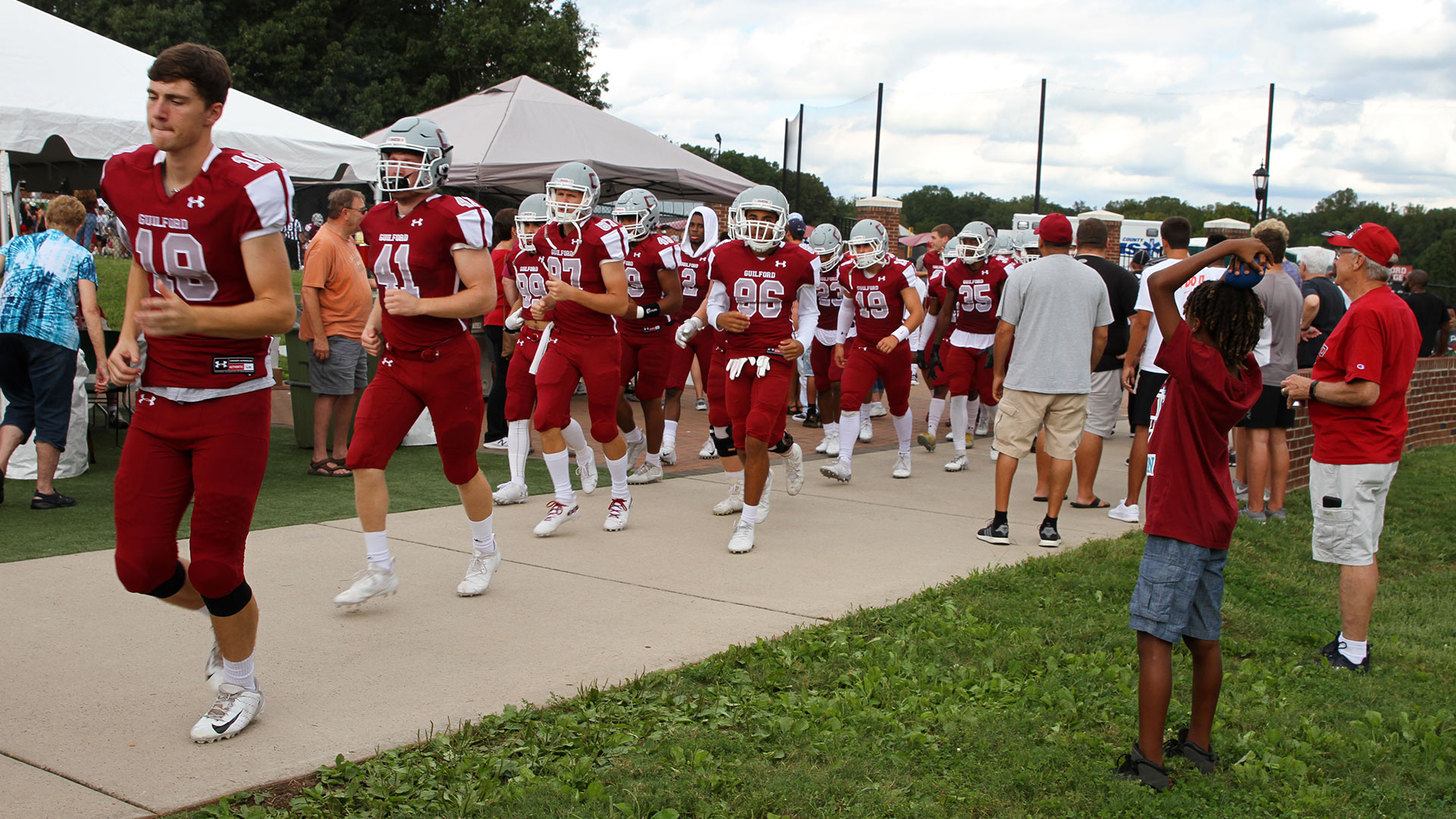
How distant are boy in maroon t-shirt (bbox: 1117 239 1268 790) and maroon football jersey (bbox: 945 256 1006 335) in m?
6.67

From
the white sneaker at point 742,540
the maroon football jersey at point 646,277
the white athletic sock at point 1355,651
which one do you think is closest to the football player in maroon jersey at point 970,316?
the maroon football jersey at point 646,277

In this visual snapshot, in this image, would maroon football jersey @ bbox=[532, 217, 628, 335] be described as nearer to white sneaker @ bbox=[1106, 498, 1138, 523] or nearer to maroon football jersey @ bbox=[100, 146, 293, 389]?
maroon football jersey @ bbox=[100, 146, 293, 389]

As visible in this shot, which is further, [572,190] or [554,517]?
[554,517]

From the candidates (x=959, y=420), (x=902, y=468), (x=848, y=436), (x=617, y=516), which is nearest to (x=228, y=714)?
(x=617, y=516)

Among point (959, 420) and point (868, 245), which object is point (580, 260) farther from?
point (959, 420)

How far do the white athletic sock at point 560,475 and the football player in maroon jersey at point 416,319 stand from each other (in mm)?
1659

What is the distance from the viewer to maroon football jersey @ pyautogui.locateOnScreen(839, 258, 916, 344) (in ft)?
28.4

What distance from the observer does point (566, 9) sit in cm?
3666

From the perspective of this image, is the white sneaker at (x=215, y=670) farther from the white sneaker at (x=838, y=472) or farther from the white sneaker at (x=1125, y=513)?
the white sneaker at (x=1125, y=513)

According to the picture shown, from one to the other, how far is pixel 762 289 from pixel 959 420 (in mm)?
3914

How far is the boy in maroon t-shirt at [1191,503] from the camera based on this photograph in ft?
11.7

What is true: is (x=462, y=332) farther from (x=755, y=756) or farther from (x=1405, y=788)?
(x=1405, y=788)

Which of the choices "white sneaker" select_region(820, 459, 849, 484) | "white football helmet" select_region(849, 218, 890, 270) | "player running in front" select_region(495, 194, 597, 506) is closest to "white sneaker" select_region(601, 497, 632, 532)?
"player running in front" select_region(495, 194, 597, 506)

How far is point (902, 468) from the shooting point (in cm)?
946
